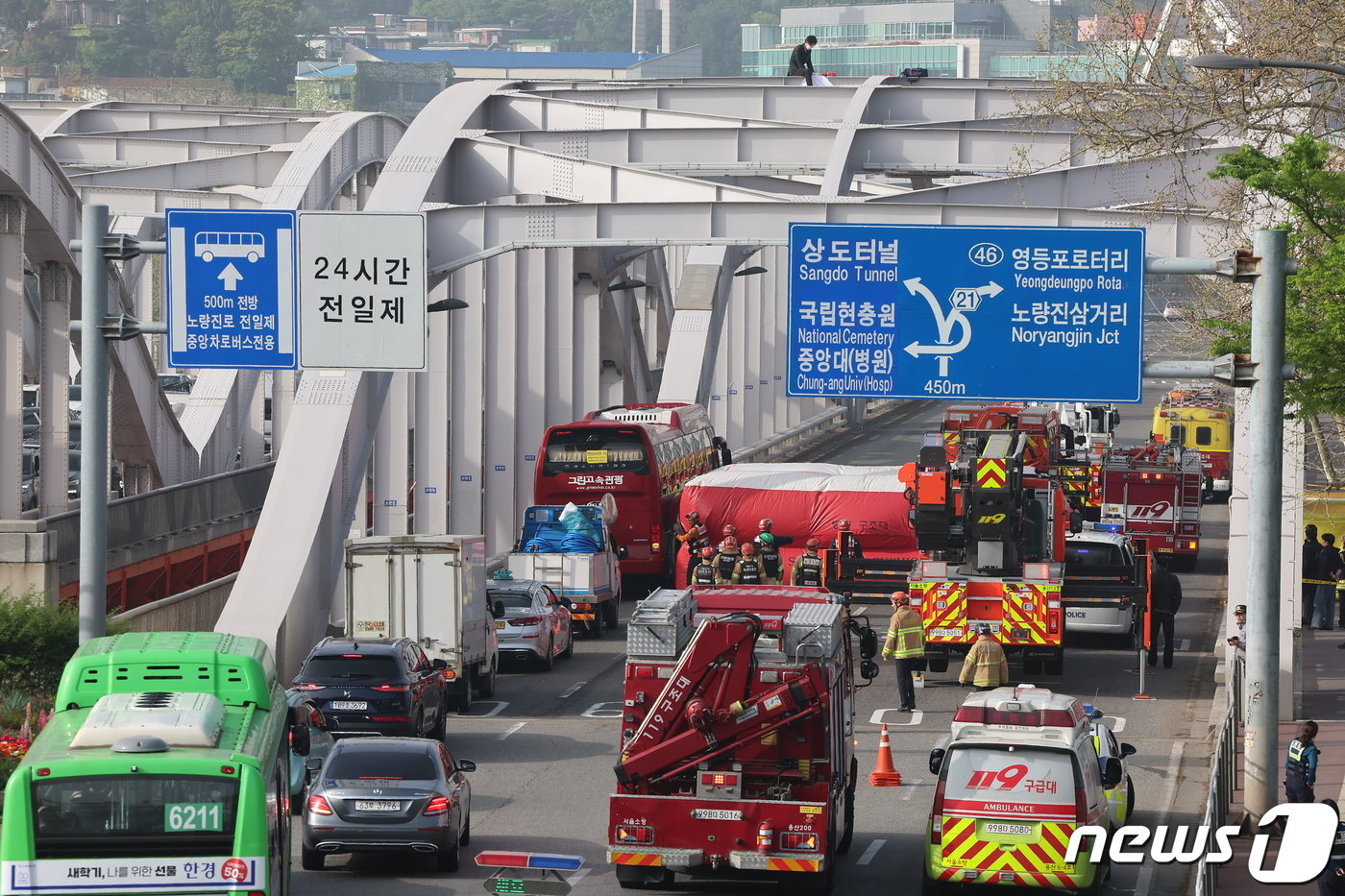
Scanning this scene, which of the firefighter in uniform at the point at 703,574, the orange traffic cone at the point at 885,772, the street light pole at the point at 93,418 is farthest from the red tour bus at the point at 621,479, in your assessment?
the street light pole at the point at 93,418

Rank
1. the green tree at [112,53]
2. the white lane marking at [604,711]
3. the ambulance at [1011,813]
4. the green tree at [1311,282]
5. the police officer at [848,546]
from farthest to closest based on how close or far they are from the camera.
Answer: the green tree at [112,53], the police officer at [848,546], the white lane marking at [604,711], the green tree at [1311,282], the ambulance at [1011,813]

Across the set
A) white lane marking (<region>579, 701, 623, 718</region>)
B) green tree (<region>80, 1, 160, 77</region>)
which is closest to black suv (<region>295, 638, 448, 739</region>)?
white lane marking (<region>579, 701, 623, 718</region>)

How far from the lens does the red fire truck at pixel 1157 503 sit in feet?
145

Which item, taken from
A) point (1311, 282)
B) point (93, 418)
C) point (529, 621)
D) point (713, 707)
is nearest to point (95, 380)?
point (93, 418)

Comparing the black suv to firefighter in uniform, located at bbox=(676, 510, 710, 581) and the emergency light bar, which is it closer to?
the emergency light bar

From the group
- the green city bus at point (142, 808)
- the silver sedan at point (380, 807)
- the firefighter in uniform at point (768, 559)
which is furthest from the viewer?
the firefighter in uniform at point (768, 559)

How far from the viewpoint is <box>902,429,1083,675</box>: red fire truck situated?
29.7 m

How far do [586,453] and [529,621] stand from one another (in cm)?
907

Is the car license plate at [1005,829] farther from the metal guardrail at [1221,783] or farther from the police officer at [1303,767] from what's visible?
the police officer at [1303,767]

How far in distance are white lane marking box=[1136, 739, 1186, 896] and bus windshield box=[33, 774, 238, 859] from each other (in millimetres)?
8656

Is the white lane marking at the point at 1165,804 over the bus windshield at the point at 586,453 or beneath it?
beneath

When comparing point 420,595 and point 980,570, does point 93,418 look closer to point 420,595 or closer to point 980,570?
point 420,595

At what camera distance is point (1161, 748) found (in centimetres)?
2609

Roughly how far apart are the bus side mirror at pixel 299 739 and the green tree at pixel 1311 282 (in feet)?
31.1
